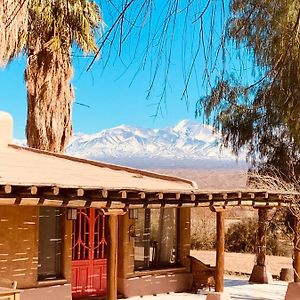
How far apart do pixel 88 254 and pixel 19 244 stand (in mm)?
2332

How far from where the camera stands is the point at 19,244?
1283 centimetres

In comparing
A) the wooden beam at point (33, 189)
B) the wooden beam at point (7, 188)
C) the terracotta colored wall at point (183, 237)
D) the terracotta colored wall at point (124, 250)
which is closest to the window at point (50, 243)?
the terracotta colored wall at point (124, 250)

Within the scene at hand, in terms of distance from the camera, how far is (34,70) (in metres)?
20.8

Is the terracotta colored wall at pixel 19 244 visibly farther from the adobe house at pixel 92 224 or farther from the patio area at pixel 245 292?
the patio area at pixel 245 292

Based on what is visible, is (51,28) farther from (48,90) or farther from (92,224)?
(92,224)

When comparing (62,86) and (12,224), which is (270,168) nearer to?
(62,86)

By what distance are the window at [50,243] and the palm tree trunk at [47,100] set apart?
23.0 ft

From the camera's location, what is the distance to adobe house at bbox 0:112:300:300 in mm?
11398

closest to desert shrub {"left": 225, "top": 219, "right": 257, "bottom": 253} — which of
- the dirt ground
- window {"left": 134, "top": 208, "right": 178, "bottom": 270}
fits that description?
the dirt ground

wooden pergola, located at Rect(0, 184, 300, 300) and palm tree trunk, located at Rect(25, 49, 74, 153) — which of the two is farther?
palm tree trunk, located at Rect(25, 49, 74, 153)

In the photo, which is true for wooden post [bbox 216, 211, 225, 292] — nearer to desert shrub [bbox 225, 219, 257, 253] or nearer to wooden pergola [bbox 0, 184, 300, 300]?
wooden pergola [bbox 0, 184, 300, 300]

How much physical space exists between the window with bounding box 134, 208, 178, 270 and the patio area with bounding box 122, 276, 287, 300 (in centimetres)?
89

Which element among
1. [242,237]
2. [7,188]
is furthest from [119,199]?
[242,237]

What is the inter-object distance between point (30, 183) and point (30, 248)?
352 centimetres
